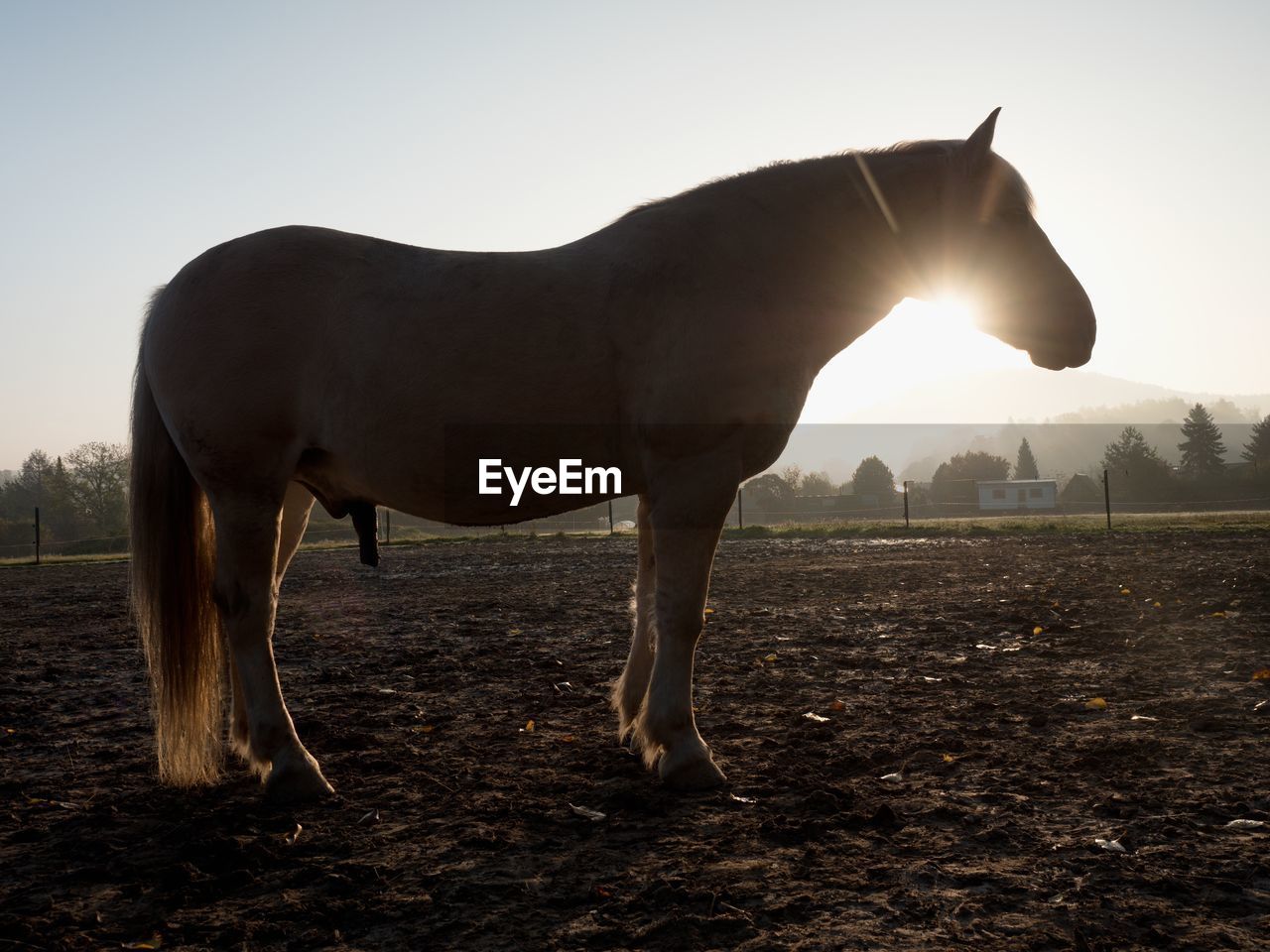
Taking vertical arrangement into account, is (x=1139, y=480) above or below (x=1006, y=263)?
below

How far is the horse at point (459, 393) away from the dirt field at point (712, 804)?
0.46 m

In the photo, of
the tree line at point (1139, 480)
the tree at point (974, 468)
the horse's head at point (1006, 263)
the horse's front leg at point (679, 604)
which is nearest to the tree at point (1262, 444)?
the tree line at point (1139, 480)

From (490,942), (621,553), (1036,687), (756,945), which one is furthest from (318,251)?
(621,553)

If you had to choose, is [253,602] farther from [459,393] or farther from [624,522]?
[624,522]

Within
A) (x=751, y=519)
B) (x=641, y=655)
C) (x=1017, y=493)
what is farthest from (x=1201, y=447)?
(x=641, y=655)

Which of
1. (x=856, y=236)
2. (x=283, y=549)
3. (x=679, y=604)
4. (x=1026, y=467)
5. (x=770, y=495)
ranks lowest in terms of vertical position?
(x=679, y=604)

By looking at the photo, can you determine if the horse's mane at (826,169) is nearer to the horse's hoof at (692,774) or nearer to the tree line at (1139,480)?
the horse's hoof at (692,774)

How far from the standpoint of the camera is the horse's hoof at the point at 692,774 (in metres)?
3.43

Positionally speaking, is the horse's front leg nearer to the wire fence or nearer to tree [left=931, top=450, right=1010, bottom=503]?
the wire fence

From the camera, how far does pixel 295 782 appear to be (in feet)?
11.4

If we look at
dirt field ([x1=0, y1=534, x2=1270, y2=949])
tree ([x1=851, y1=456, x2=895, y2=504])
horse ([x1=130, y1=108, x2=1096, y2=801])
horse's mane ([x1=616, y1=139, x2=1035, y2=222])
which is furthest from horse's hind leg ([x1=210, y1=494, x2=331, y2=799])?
tree ([x1=851, y1=456, x2=895, y2=504])

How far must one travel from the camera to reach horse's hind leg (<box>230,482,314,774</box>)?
158 inches

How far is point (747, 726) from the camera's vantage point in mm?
4348

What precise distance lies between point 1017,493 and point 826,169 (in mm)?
88031
